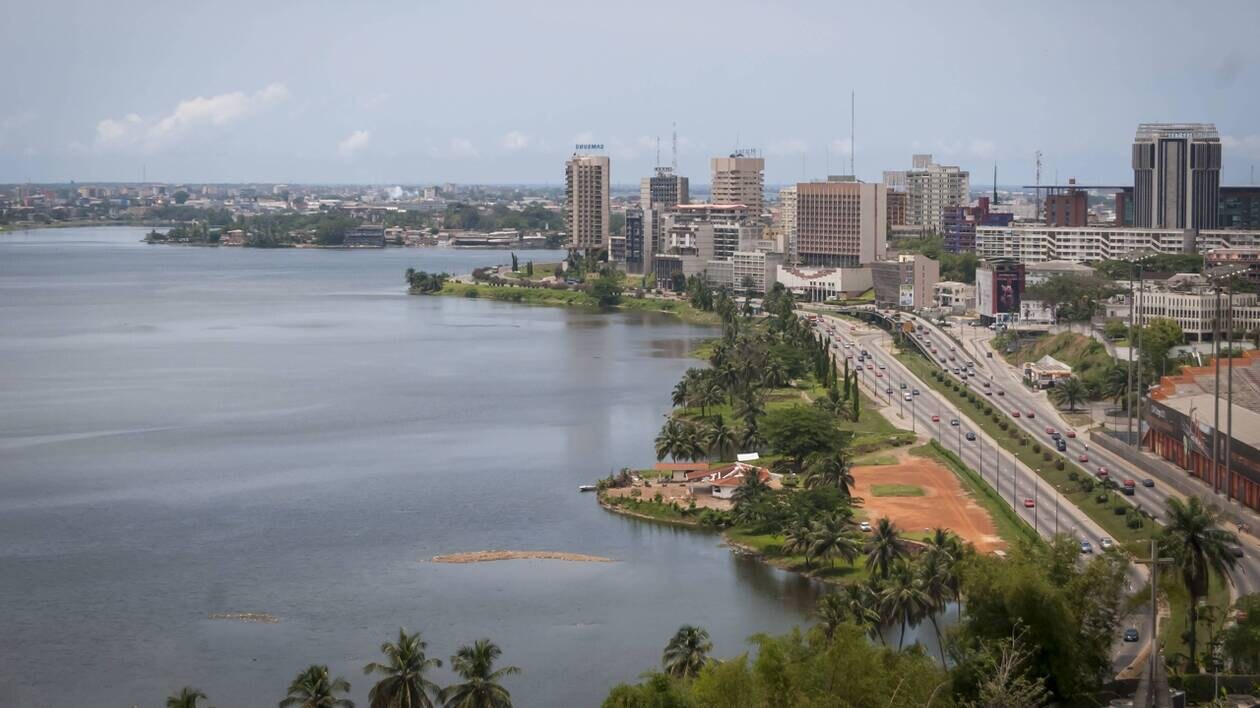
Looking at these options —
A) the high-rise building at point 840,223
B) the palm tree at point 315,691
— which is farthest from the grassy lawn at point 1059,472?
the high-rise building at point 840,223

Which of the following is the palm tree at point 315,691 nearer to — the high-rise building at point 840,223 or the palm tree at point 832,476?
the palm tree at point 832,476

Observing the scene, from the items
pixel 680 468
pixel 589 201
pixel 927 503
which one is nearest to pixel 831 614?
pixel 927 503

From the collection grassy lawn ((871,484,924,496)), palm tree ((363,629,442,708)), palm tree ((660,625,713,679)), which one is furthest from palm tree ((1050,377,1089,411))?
palm tree ((363,629,442,708))

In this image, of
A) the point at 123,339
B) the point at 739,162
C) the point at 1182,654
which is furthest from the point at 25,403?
the point at 739,162

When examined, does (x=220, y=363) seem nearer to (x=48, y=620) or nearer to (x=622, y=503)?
(x=622, y=503)

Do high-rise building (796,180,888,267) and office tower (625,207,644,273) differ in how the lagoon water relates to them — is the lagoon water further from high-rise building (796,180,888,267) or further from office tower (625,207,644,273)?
office tower (625,207,644,273)
